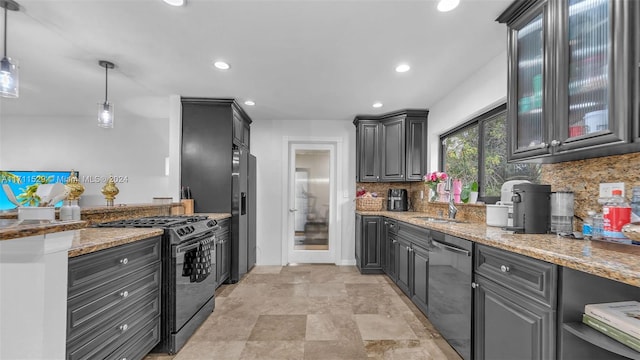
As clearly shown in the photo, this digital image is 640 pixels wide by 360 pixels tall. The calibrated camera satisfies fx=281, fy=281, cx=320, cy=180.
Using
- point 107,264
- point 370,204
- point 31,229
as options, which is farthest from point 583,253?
point 370,204

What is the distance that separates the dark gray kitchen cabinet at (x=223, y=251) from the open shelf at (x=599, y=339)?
310 centimetres

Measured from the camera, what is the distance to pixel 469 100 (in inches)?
118

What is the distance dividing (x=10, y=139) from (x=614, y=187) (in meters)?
7.85

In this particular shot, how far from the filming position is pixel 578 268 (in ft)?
3.55

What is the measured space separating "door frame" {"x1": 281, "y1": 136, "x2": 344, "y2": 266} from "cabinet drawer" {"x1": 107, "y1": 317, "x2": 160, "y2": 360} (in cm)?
280

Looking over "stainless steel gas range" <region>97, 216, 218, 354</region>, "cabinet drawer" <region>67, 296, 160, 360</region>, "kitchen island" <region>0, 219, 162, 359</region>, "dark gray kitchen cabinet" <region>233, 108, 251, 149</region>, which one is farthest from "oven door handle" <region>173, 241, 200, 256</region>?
"dark gray kitchen cabinet" <region>233, 108, 251, 149</region>

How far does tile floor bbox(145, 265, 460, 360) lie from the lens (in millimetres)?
2139

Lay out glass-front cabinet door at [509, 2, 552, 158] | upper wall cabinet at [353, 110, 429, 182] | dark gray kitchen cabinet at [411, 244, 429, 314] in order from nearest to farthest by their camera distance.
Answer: glass-front cabinet door at [509, 2, 552, 158] < dark gray kitchen cabinet at [411, 244, 429, 314] < upper wall cabinet at [353, 110, 429, 182]

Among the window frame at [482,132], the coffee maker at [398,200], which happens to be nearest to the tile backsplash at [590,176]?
the window frame at [482,132]

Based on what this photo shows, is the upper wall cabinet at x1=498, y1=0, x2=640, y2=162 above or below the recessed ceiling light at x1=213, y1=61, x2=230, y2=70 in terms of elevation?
below

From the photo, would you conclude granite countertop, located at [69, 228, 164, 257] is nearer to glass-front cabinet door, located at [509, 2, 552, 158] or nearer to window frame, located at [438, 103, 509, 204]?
glass-front cabinet door, located at [509, 2, 552, 158]

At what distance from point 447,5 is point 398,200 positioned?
3.15m

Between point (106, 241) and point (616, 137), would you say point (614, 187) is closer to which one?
point (616, 137)

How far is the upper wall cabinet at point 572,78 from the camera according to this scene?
1.21m
